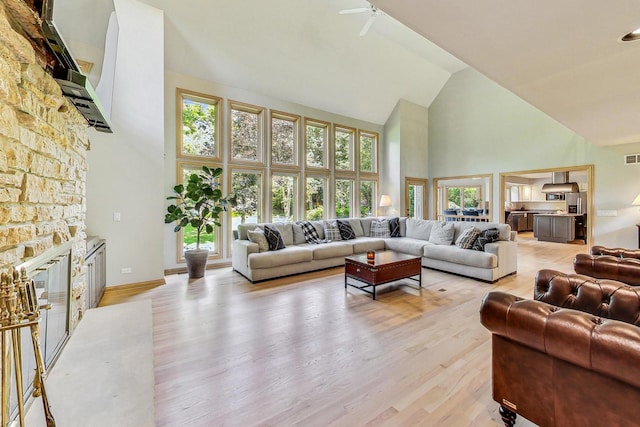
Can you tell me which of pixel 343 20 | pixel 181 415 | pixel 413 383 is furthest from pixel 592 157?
pixel 181 415

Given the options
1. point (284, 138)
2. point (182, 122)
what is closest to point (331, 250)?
point (284, 138)

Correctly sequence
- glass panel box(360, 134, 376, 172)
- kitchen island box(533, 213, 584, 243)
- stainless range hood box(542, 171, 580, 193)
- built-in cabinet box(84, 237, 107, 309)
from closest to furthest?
built-in cabinet box(84, 237, 107, 309), glass panel box(360, 134, 376, 172), kitchen island box(533, 213, 584, 243), stainless range hood box(542, 171, 580, 193)

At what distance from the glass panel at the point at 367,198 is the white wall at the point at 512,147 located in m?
2.20

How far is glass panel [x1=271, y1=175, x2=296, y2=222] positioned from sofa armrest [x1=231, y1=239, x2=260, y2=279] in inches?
60.6

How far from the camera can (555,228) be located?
8945 mm

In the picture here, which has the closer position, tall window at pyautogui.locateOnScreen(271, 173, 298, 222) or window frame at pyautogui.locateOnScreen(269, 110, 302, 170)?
window frame at pyautogui.locateOnScreen(269, 110, 302, 170)

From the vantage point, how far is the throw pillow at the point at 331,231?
591 cm

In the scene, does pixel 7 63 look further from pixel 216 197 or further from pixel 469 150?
pixel 469 150

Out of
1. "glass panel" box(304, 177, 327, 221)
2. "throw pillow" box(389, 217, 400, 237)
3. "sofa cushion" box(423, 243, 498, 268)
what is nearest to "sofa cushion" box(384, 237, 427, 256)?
"sofa cushion" box(423, 243, 498, 268)

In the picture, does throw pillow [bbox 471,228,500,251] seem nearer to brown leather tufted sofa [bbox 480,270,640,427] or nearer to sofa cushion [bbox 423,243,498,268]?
sofa cushion [bbox 423,243,498,268]

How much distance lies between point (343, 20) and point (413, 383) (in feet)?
19.8

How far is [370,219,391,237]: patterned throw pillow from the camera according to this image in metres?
6.48

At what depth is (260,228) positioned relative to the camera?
16.9 ft

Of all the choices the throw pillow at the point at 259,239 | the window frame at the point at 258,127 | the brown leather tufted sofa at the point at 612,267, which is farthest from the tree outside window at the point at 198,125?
the brown leather tufted sofa at the point at 612,267
